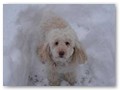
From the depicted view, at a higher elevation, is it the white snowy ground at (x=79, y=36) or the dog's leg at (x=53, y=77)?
the white snowy ground at (x=79, y=36)

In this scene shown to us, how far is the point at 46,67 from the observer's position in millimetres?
1567

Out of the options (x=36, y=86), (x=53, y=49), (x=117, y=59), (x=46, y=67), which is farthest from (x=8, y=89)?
(x=117, y=59)

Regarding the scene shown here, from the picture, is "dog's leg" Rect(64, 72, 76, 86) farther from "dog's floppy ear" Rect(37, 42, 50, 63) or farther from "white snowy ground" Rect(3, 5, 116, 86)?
"dog's floppy ear" Rect(37, 42, 50, 63)

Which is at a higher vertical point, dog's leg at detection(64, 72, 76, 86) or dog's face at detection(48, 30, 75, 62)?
dog's face at detection(48, 30, 75, 62)

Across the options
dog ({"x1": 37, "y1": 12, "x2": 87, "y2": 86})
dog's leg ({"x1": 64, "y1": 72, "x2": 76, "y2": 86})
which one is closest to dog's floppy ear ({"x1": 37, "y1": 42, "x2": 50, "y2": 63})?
dog ({"x1": 37, "y1": 12, "x2": 87, "y2": 86})

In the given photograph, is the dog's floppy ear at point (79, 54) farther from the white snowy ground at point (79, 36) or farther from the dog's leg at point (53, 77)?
the dog's leg at point (53, 77)

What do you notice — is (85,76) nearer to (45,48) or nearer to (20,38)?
(45,48)

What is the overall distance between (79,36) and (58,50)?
17cm

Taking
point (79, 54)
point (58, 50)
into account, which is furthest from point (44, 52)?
point (79, 54)

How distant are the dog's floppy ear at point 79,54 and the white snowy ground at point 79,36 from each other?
0.09ft

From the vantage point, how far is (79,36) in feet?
5.08

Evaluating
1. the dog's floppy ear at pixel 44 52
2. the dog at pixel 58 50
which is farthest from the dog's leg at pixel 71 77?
the dog's floppy ear at pixel 44 52

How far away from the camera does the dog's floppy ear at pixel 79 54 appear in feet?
5.06

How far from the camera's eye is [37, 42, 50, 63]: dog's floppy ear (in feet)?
5.08
